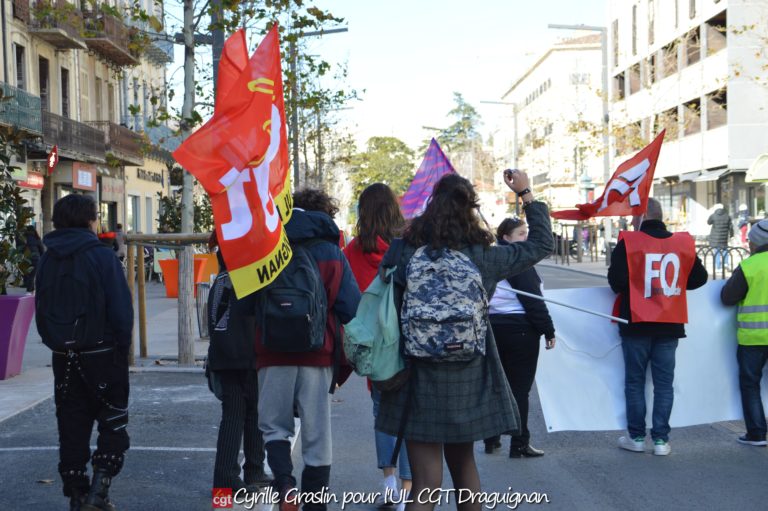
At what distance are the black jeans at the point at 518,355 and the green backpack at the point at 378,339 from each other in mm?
2644

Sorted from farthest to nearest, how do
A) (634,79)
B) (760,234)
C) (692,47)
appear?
(634,79) < (692,47) < (760,234)

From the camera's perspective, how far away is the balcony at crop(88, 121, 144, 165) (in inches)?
1449

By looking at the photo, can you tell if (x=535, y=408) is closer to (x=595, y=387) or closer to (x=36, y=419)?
(x=595, y=387)

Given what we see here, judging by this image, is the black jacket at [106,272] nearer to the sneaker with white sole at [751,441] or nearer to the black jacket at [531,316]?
the black jacket at [531,316]

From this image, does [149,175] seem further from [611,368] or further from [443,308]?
[443,308]

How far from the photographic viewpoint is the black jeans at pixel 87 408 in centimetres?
554

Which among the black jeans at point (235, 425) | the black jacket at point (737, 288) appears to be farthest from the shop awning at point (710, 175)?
the black jeans at point (235, 425)

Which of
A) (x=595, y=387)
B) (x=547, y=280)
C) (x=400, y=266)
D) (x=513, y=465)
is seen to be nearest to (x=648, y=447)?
(x=595, y=387)

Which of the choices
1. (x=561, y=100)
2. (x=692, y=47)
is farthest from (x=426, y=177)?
(x=561, y=100)

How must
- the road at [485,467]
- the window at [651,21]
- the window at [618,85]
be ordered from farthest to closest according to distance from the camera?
the window at [618,85], the window at [651,21], the road at [485,467]

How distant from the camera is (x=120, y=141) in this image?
38000 mm

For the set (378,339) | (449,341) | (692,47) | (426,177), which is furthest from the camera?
(692,47)

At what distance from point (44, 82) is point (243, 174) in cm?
3116

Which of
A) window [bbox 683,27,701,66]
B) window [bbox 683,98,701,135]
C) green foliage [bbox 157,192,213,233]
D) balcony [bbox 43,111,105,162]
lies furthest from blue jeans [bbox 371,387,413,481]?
window [bbox 683,98,701,135]
